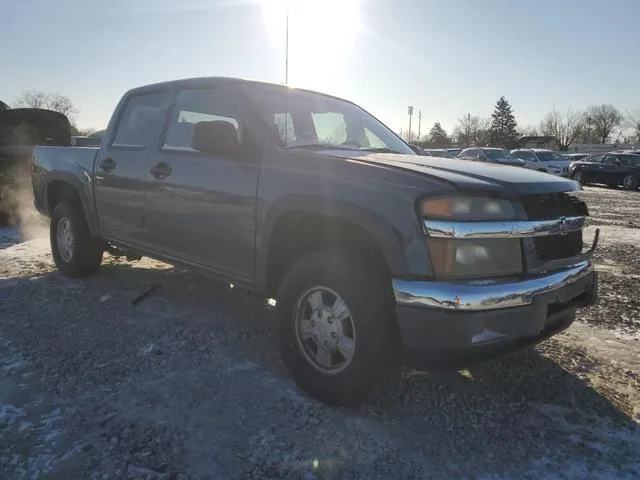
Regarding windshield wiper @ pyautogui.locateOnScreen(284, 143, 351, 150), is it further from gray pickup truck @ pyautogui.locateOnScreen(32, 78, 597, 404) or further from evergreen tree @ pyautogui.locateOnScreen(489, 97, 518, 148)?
evergreen tree @ pyautogui.locateOnScreen(489, 97, 518, 148)

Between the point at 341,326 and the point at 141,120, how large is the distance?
2961mm

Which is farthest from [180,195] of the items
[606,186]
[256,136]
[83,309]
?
[606,186]

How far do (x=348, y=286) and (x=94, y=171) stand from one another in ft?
11.2

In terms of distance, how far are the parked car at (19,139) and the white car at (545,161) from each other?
23.0m

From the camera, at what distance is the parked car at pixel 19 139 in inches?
380

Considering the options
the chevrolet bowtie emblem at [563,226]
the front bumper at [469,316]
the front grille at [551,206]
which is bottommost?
the front bumper at [469,316]

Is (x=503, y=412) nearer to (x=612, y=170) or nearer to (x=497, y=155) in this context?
(x=497, y=155)

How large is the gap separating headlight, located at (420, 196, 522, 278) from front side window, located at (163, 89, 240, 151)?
1.89m

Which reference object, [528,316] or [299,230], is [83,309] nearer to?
[299,230]

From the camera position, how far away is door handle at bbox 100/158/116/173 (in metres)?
4.84

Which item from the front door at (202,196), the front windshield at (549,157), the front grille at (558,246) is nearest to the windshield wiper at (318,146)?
the front door at (202,196)

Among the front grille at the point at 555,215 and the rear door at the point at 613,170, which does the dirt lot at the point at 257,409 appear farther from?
the rear door at the point at 613,170

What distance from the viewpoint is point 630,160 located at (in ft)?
80.4

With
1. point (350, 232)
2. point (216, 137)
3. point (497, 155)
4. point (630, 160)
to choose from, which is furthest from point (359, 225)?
point (630, 160)
